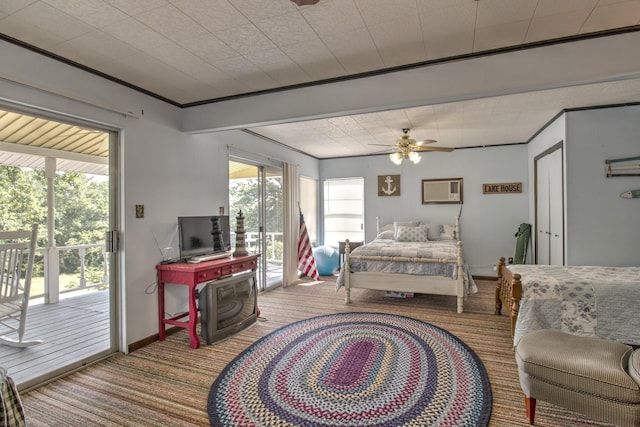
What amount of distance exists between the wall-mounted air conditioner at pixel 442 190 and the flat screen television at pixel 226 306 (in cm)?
400

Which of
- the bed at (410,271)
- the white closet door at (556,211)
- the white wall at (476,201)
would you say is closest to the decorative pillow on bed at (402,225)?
the white wall at (476,201)

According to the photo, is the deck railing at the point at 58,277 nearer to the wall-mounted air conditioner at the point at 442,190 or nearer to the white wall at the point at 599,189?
the wall-mounted air conditioner at the point at 442,190

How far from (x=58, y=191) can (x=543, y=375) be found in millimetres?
4293

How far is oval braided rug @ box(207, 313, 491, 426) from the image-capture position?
2016 mm

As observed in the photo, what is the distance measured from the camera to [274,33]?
220 centimetres

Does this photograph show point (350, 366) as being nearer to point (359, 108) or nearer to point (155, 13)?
point (359, 108)

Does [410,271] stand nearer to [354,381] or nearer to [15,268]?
[354,381]

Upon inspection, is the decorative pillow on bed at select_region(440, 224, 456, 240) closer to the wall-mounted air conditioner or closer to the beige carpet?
the wall-mounted air conditioner

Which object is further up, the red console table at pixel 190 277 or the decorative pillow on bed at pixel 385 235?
the decorative pillow on bed at pixel 385 235

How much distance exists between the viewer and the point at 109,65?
2.62 metres

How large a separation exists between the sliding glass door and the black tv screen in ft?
2.41

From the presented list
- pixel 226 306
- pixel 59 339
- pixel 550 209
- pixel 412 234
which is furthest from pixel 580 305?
pixel 59 339

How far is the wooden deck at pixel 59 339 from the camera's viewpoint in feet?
8.56

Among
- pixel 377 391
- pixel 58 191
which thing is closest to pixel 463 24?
pixel 377 391
